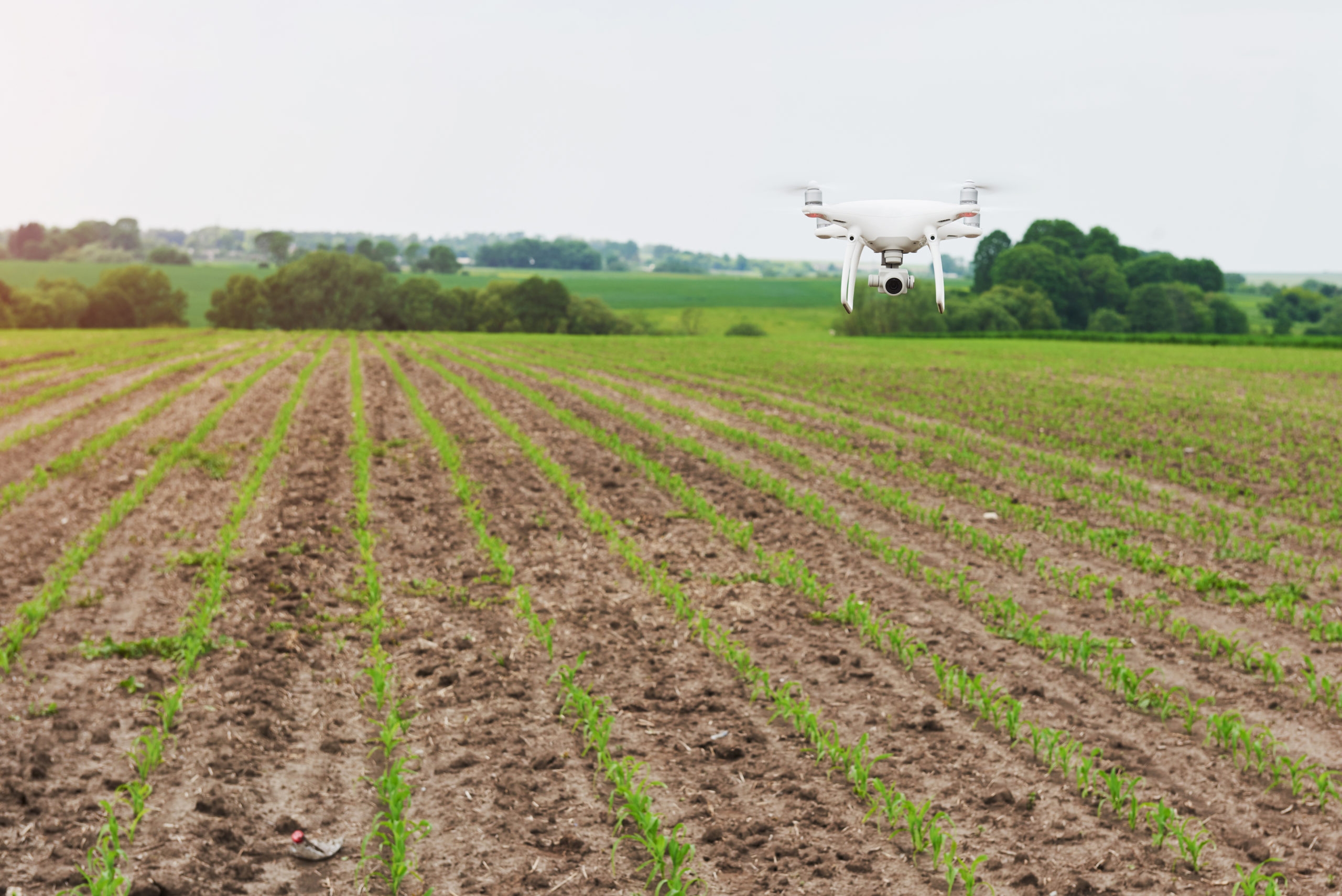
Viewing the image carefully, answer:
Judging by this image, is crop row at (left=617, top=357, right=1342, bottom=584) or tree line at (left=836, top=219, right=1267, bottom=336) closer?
tree line at (left=836, top=219, right=1267, bottom=336)

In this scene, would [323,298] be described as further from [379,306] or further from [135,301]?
[135,301]

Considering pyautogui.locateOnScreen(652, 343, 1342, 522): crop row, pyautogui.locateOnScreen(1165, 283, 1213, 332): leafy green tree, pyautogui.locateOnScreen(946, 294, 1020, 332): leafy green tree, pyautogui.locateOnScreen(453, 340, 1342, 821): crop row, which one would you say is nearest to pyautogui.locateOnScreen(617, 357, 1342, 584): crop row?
pyautogui.locateOnScreen(652, 343, 1342, 522): crop row

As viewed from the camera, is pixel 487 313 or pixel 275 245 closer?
pixel 487 313

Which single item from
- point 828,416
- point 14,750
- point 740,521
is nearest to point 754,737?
point 14,750

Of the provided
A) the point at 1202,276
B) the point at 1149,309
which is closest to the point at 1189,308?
the point at 1202,276

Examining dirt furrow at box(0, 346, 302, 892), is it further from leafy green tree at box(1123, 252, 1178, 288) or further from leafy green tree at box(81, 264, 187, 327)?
leafy green tree at box(81, 264, 187, 327)

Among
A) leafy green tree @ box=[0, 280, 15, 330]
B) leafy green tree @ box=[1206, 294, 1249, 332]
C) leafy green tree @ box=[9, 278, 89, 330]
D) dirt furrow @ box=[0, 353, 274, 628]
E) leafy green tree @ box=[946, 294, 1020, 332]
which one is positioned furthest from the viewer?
leafy green tree @ box=[9, 278, 89, 330]

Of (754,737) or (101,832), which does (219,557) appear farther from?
(754,737)
